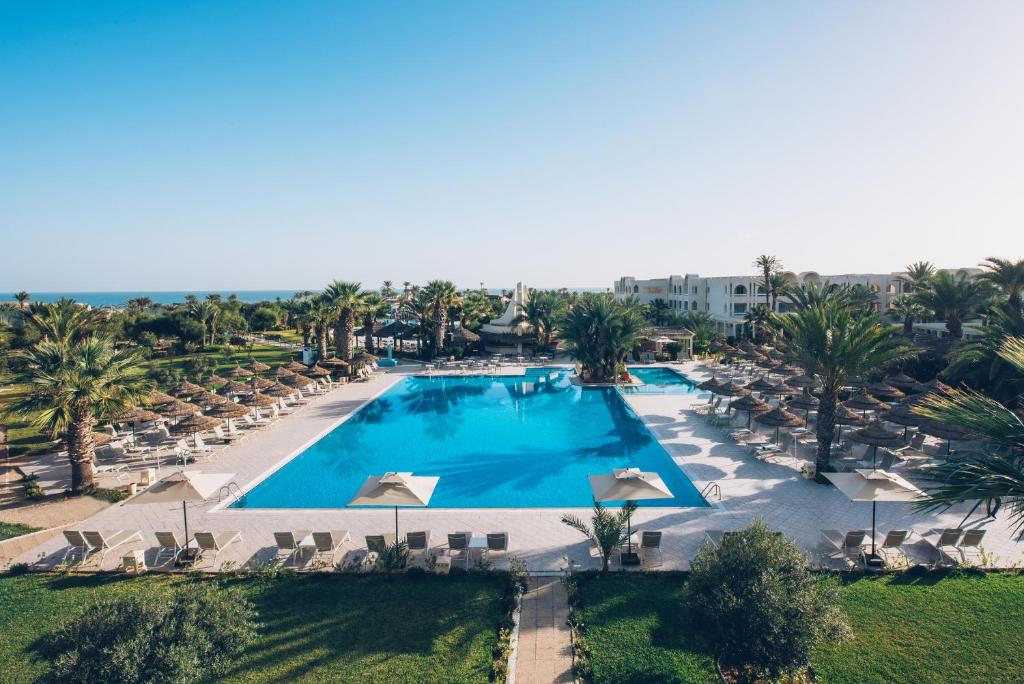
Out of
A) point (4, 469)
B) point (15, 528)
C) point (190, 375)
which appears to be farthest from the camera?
point (190, 375)

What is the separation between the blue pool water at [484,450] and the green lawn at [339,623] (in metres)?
4.22

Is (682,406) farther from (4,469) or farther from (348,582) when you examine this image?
(4,469)

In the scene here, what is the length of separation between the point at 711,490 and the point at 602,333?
16437 mm

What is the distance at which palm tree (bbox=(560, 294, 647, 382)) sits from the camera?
3020 centimetres

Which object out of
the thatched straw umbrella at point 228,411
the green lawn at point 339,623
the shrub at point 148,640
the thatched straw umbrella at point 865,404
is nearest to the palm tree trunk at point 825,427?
the thatched straw umbrella at point 865,404

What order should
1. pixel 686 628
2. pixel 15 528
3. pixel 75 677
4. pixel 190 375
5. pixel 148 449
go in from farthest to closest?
1. pixel 190 375
2. pixel 148 449
3. pixel 15 528
4. pixel 686 628
5. pixel 75 677

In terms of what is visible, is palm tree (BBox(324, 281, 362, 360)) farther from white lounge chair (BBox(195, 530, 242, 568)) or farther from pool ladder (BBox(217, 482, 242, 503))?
white lounge chair (BBox(195, 530, 242, 568))

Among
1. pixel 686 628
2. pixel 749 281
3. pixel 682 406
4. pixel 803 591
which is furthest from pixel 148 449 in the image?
pixel 749 281

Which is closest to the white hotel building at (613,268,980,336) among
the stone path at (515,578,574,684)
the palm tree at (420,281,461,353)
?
the palm tree at (420,281,461,353)

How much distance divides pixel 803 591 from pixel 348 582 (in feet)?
25.6

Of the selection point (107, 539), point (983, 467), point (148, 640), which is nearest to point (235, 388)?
point (107, 539)

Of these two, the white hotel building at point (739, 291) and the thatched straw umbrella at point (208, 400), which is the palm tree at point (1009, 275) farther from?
the thatched straw umbrella at point (208, 400)

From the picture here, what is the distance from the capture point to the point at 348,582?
10164mm

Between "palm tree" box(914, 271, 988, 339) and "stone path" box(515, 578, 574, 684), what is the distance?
109ft
